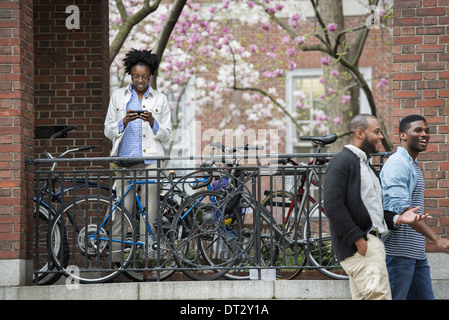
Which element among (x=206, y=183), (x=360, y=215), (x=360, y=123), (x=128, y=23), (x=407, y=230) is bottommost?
(x=407, y=230)

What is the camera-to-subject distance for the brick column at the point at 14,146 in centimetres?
770

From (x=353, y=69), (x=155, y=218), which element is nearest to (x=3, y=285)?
(x=155, y=218)

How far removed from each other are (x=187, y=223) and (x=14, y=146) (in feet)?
5.85

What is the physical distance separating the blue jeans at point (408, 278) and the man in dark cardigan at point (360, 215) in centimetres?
37

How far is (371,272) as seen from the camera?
18.0 ft

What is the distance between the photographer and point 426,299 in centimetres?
609

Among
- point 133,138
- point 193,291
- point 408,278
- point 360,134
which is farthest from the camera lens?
point 133,138

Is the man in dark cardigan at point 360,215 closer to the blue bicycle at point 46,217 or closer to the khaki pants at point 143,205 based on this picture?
the khaki pants at point 143,205

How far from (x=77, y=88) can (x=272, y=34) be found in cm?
1091

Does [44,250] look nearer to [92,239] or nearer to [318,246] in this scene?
[92,239]

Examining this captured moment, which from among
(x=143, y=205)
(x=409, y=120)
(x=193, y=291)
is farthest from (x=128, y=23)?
(x=409, y=120)
